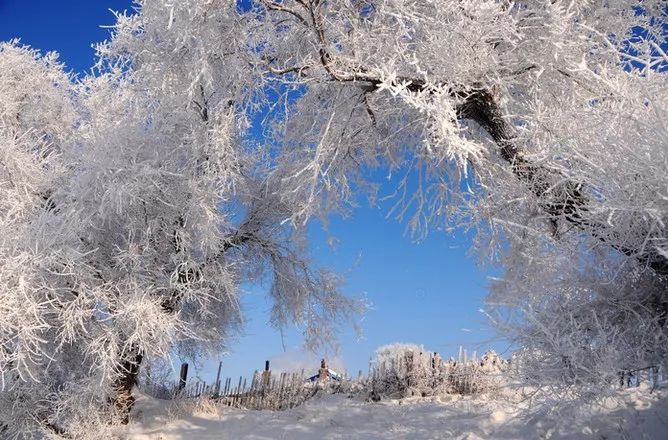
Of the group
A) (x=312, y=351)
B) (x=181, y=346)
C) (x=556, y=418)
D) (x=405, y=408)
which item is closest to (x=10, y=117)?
(x=181, y=346)

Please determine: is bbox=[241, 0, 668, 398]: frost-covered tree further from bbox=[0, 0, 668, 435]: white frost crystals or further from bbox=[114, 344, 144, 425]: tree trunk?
bbox=[114, 344, 144, 425]: tree trunk

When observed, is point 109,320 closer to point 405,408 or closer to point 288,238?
point 288,238

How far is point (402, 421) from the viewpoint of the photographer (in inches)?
487

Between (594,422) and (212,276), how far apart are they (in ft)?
23.7

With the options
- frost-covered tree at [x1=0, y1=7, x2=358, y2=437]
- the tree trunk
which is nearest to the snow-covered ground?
the tree trunk

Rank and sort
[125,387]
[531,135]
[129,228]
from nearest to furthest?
1. [531,135]
2. [129,228]
3. [125,387]

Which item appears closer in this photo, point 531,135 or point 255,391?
point 531,135

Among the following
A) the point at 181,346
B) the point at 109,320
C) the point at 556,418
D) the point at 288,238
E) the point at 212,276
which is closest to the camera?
the point at 556,418

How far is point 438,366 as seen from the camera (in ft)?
51.9

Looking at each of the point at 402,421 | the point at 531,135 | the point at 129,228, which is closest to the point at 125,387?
the point at 129,228

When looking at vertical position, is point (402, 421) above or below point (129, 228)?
below

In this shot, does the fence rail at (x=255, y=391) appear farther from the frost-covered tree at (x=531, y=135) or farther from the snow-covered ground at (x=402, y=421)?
the frost-covered tree at (x=531, y=135)

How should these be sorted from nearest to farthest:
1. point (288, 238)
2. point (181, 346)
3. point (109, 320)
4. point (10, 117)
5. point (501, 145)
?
point (501, 145) → point (109, 320) → point (288, 238) → point (181, 346) → point (10, 117)

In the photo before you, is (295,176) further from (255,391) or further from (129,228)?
(255,391)
